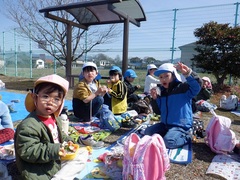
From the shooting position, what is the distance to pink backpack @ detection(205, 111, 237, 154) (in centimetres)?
259

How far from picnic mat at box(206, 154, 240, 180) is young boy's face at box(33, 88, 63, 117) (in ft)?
5.81

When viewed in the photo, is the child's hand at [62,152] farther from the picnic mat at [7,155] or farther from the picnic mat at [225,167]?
the picnic mat at [225,167]

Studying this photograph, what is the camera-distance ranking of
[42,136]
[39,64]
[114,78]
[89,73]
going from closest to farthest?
[42,136], [89,73], [114,78], [39,64]

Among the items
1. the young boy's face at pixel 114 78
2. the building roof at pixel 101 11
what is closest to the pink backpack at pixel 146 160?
the young boy's face at pixel 114 78

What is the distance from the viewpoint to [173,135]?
108 inches

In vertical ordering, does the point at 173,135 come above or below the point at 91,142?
above

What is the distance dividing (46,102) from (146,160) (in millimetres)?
987

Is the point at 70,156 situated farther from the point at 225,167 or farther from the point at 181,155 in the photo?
the point at 225,167

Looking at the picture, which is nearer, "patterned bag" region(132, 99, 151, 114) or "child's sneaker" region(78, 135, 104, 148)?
→ "child's sneaker" region(78, 135, 104, 148)

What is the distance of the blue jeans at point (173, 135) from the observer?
271cm

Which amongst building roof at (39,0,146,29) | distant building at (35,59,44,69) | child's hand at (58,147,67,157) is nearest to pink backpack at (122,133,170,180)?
child's hand at (58,147,67,157)

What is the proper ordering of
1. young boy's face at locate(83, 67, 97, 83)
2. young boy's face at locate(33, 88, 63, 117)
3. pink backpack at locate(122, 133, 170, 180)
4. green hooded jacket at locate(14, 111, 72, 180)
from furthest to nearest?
young boy's face at locate(83, 67, 97, 83) < pink backpack at locate(122, 133, 170, 180) < young boy's face at locate(33, 88, 63, 117) < green hooded jacket at locate(14, 111, 72, 180)

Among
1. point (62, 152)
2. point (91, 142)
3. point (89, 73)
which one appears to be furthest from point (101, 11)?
point (62, 152)

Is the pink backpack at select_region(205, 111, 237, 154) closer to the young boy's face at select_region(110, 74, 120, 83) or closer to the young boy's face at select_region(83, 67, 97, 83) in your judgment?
the young boy's face at select_region(110, 74, 120, 83)
